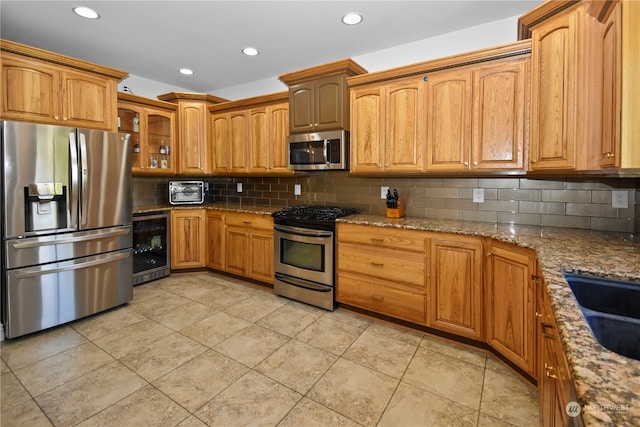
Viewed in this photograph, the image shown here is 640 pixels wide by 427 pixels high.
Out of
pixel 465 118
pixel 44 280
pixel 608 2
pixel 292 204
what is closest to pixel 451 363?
pixel 465 118

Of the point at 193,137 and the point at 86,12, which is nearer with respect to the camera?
the point at 86,12

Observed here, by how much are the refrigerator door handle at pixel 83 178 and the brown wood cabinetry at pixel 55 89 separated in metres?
0.44

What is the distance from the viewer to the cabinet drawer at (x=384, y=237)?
252 centimetres

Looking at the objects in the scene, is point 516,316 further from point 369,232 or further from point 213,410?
point 213,410

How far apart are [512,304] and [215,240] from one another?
11.0ft

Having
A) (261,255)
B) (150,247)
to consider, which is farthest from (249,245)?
(150,247)

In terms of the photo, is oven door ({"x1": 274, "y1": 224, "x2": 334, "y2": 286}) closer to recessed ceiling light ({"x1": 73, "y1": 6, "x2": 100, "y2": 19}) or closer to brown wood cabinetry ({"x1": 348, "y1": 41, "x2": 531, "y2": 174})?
brown wood cabinetry ({"x1": 348, "y1": 41, "x2": 531, "y2": 174})

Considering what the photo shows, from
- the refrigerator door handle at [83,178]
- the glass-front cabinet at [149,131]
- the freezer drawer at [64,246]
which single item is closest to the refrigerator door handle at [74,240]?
the freezer drawer at [64,246]

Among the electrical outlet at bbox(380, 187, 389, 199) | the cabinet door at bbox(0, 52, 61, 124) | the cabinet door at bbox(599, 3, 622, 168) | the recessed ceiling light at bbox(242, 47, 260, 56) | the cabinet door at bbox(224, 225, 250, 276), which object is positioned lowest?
the cabinet door at bbox(224, 225, 250, 276)

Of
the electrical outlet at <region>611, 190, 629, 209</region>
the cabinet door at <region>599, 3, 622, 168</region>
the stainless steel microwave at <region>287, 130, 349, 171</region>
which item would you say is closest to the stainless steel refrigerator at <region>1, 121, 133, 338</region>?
the stainless steel microwave at <region>287, 130, 349, 171</region>

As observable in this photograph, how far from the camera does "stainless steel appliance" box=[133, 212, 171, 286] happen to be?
12.1ft

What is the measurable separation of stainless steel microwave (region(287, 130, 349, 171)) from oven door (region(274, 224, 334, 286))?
69cm

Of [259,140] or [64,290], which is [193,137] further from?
[64,290]

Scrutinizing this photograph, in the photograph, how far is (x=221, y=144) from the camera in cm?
418
